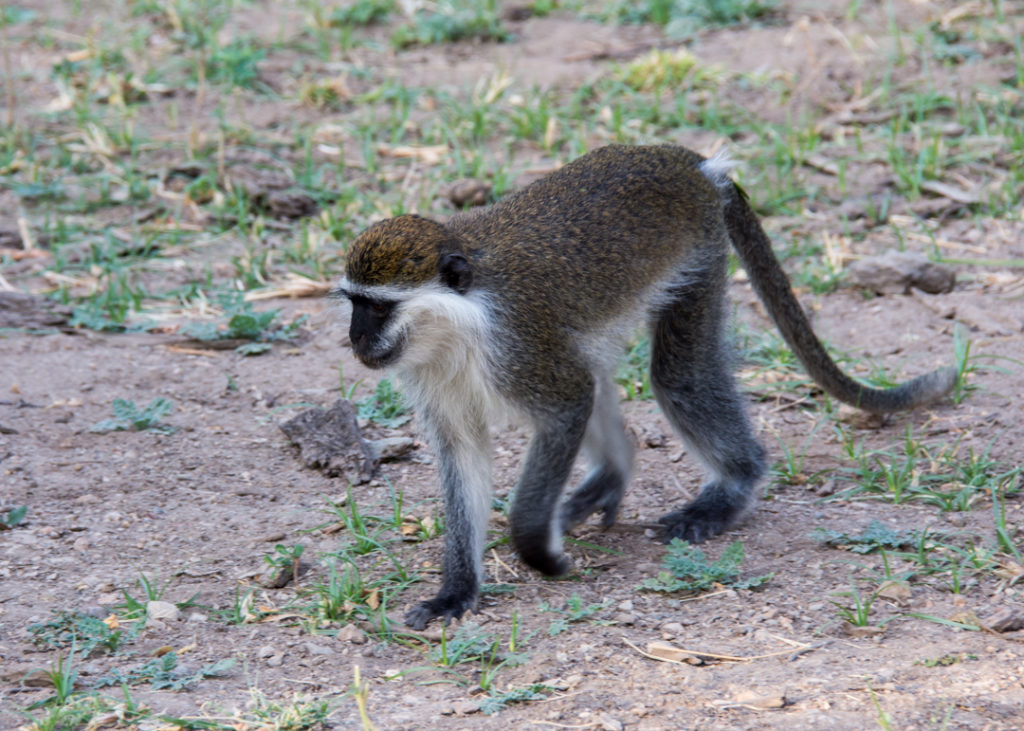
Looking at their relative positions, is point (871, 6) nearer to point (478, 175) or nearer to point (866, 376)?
point (478, 175)

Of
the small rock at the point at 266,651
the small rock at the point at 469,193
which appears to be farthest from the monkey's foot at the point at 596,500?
the small rock at the point at 469,193

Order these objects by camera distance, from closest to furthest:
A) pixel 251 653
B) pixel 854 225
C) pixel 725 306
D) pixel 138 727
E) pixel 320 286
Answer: pixel 138 727 → pixel 251 653 → pixel 725 306 → pixel 320 286 → pixel 854 225

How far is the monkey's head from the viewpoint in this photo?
4.05 m

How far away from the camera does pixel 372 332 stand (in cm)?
408

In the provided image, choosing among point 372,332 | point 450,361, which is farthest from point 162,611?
point 450,361

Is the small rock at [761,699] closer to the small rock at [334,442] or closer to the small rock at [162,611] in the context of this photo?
the small rock at [162,611]

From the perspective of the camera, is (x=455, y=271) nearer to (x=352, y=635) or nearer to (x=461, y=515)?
(x=461, y=515)

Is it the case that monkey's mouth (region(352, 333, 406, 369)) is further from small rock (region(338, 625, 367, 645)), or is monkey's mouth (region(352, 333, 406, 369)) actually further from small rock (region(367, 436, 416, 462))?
small rock (region(367, 436, 416, 462))

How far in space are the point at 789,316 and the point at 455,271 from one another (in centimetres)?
177

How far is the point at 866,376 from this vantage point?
5859 mm

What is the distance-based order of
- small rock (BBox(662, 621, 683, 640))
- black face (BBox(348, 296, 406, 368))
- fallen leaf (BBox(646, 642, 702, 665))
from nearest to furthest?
fallen leaf (BBox(646, 642, 702, 665)) → small rock (BBox(662, 621, 683, 640)) → black face (BBox(348, 296, 406, 368))

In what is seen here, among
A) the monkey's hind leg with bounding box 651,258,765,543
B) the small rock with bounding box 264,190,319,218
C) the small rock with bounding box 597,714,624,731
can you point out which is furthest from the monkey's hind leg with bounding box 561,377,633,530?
the small rock with bounding box 264,190,319,218

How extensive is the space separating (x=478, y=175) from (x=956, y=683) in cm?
482

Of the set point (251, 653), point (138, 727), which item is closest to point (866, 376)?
point (251, 653)
